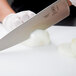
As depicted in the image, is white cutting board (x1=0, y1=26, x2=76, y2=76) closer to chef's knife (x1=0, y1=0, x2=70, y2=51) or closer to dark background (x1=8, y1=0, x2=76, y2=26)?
chef's knife (x1=0, y1=0, x2=70, y2=51)

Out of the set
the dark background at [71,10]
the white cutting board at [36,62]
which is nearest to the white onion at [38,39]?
the white cutting board at [36,62]

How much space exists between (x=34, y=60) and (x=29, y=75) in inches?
3.2

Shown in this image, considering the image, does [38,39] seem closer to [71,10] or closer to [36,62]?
[36,62]

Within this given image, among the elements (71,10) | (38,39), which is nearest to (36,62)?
(38,39)

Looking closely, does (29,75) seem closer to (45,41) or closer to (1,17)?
(45,41)

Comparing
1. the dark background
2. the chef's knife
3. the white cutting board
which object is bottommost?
the dark background

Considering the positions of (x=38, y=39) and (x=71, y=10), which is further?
(x=71, y=10)

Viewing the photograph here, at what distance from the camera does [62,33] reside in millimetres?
966

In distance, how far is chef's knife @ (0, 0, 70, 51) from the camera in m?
0.81

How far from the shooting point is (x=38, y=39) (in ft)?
2.77

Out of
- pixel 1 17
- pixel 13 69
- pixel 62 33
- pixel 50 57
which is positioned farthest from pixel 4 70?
pixel 1 17

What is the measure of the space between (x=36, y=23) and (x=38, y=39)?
64 millimetres

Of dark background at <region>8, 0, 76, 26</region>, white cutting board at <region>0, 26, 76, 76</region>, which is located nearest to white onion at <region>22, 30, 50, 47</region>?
white cutting board at <region>0, 26, 76, 76</region>

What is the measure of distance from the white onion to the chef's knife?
2 cm
